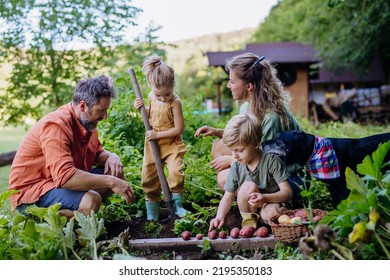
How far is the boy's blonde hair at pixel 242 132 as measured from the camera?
3.02m

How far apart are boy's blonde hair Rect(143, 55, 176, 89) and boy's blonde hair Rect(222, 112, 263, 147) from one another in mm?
605

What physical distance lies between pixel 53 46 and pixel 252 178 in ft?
11.0

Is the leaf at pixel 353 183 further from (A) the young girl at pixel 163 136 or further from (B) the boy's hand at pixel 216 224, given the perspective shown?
(A) the young girl at pixel 163 136

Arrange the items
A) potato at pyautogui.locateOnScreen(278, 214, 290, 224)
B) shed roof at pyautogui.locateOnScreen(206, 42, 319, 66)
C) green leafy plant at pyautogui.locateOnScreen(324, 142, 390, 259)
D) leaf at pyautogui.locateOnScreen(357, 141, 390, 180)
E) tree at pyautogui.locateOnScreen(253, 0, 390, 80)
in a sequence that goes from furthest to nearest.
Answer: shed roof at pyautogui.locateOnScreen(206, 42, 319, 66), tree at pyautogui.locateOnScreen(253, 0, 390, 80), potato at pyautogui.locateOnScreen(278, 214, 290, 224), leaf at pyautogui.locateOnScreen(357, 141, 390, 180), green leafy plant at pyautogui.locateOnScreen(324, 142, 390, 259)

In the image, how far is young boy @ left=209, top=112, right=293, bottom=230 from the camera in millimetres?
3031

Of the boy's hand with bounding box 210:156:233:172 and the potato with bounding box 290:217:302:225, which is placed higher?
the boy's hand with bounding box 210:156:233:172

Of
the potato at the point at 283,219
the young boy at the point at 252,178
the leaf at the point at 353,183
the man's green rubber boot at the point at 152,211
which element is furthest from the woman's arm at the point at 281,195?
the man's green rubber boot at the point at 152,211

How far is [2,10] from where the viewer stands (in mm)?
4289

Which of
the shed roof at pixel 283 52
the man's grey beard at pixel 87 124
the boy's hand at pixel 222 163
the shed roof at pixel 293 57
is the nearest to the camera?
the man's grey beard at pixel 87 124

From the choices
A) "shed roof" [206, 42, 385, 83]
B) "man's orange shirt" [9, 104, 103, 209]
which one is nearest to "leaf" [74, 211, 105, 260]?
"man's orange shirt" [9, 104, 103, 209]

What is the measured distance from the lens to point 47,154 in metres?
3.15

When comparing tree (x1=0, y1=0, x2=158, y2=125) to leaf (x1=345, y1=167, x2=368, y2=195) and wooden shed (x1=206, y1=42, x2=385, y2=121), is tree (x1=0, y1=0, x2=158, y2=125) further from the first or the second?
wooden shed (x1=206, y1=42, x2=385, y2=121)

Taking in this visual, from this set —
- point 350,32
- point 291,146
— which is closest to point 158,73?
point 291,146
